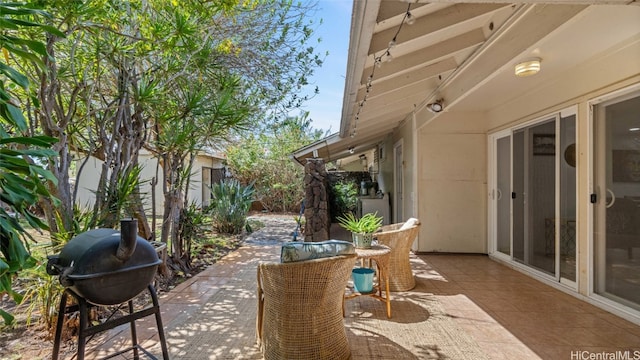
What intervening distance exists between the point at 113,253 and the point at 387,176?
→ 875cm

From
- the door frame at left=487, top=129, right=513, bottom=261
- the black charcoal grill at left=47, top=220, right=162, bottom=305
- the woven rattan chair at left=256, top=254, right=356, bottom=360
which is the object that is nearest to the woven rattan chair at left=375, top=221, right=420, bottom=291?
A: the woven rattan chair at left=256, top=254, right=356, bottom=360

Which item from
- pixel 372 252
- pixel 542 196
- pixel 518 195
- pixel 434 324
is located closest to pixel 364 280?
pixel 372 252

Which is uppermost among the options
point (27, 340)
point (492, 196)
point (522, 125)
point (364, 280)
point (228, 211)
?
point (522, 125)

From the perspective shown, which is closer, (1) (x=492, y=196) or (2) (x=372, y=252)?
(2) (x=372, y=252)

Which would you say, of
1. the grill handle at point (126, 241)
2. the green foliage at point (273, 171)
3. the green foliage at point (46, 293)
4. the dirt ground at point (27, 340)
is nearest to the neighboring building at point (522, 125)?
the grill handle at point (126, 241)

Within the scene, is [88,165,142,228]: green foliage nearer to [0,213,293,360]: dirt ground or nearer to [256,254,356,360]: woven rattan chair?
[0,213,293,360]: dirt ground

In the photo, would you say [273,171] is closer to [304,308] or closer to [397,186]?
[397,186]

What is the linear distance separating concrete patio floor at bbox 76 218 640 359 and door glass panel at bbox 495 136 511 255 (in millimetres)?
970

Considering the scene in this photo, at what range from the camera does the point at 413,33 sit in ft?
10.2

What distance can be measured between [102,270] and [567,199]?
474cm

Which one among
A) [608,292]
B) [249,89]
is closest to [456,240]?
[608,292]

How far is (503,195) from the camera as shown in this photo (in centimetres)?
555

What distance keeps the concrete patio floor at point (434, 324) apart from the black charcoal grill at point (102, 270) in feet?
3.12

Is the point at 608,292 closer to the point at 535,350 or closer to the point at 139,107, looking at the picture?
the point at 535,350
